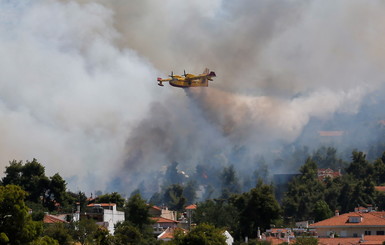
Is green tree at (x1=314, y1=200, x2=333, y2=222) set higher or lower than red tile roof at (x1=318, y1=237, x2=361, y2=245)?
higher

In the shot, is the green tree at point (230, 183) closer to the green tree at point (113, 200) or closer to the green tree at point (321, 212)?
the green tree at point (321, 212)

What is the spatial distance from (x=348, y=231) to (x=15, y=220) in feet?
197

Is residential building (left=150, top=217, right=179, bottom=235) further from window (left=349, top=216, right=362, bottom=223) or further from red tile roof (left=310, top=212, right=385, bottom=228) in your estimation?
window (left=349, top=216, right=362, bottom=223)

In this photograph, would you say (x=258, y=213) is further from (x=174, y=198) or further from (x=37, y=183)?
(x=174, y=198)

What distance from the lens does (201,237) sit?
285 feet

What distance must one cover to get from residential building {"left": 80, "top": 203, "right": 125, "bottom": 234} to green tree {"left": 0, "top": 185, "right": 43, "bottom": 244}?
54.8 meters

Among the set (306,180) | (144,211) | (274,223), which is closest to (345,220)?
(274,223)

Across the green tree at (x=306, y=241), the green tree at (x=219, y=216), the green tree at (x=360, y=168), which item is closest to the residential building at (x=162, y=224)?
the green tree at (x=219, y=216)

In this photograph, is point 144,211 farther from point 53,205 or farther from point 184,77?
point 184,77

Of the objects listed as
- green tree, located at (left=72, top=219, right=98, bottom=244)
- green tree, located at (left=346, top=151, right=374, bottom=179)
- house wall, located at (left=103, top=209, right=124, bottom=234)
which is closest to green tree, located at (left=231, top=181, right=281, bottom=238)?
house wall, located at (left=103, top=209, right=124, bottom=234)

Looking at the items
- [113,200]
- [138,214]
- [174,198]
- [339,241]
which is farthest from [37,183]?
[174,198]

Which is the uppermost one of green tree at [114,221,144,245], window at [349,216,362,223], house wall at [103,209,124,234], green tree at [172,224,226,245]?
house wall at [103,209,124,234]

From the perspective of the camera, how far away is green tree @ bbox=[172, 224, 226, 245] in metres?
86.9

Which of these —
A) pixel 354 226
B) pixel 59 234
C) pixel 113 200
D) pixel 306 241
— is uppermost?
pixel 113 200
